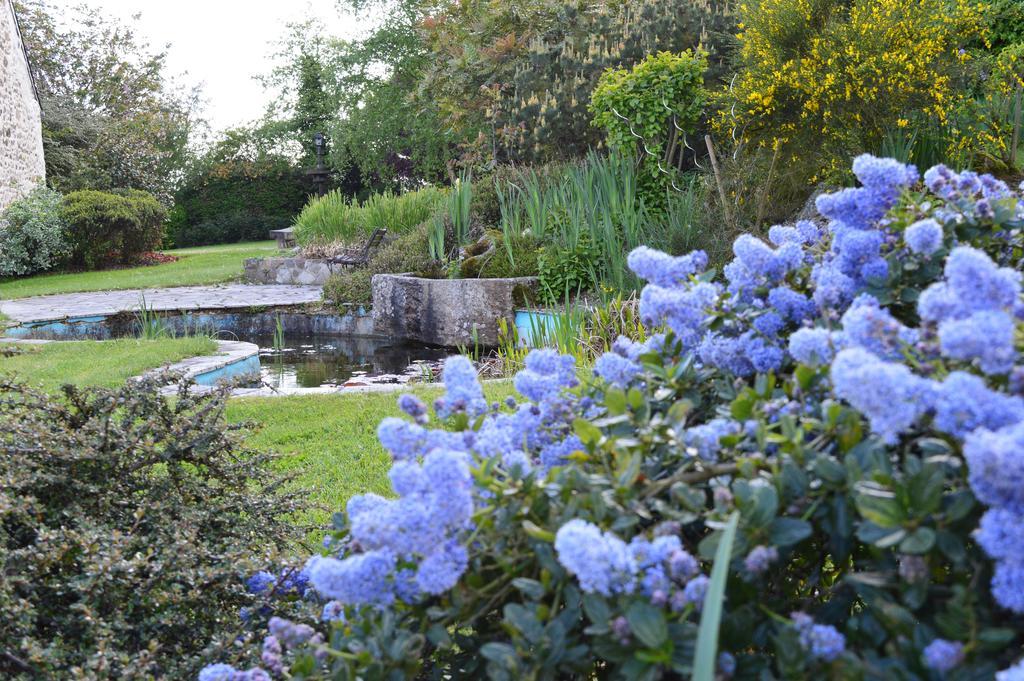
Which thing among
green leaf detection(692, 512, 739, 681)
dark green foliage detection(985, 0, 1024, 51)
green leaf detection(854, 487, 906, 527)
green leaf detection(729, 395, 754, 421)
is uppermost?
dark green foliage detection(985, 0, 1024, 51)

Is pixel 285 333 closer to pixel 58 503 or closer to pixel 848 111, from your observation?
pixel 848 111

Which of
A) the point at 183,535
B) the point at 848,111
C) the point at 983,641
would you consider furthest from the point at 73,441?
the point at 848,111

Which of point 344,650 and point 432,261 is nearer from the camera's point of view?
point 344,650

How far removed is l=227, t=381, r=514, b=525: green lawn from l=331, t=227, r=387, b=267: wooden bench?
5998 millimetres

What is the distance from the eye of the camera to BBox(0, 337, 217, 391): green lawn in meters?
5.43

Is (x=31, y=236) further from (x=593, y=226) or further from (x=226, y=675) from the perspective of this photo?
(x=226, y=675)

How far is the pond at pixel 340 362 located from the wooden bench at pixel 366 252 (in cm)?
209

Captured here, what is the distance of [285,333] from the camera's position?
9273 mm

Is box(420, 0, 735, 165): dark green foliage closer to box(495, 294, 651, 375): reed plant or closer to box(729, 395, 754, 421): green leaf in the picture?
box(495, 294, 651, 375): reed plant

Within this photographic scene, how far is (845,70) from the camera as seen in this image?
5.84m

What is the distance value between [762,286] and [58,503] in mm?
1724

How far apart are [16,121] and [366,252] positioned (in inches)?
435

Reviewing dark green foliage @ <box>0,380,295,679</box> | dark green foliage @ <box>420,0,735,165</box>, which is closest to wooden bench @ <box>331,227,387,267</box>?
dark green foliage @ <box>420,0,735,165</box>

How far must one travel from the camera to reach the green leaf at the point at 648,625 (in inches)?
33.3
